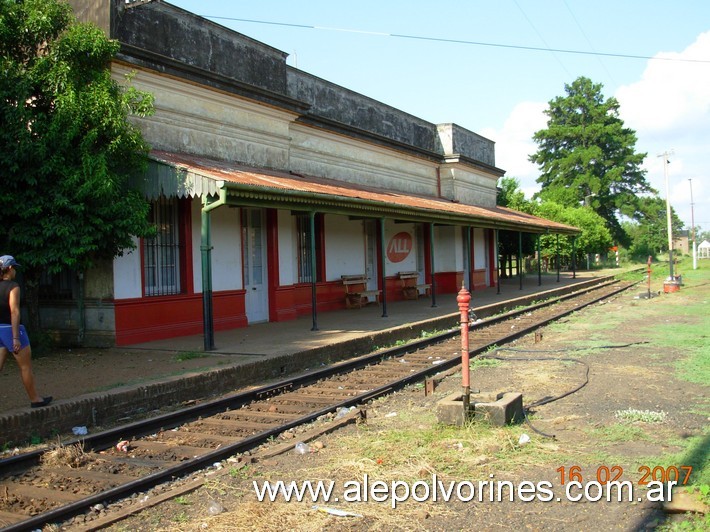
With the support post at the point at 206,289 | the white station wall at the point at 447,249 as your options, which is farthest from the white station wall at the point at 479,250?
the support post at the point at 206,289

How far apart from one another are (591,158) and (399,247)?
4666cm

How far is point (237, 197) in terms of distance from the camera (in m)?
10.9

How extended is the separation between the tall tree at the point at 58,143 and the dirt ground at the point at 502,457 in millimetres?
5301

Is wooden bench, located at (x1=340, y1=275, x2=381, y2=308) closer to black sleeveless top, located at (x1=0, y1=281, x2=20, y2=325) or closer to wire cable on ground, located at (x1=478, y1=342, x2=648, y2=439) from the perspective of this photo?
wire cable on ground, located at (x1=478, y1=342, x2=648, y2=439)

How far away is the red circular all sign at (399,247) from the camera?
2133 centimetres

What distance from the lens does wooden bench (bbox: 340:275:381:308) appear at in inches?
720

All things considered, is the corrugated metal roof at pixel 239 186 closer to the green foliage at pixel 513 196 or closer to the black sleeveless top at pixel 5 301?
the black sleeveless top at pixel 5 301

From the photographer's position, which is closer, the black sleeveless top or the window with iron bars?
the black sleeveless top

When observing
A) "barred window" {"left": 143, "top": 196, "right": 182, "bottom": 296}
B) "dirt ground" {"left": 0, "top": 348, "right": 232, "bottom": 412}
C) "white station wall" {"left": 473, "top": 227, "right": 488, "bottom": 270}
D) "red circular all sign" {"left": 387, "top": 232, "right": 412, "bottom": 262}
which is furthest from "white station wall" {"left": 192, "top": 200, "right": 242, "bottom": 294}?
"white station wall" {"left": 473, "top": 227, "right": 488, "bottom": 270}

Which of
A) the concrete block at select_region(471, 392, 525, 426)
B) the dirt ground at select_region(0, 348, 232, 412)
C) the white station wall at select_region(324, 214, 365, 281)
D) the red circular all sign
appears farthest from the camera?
the red circular all sign

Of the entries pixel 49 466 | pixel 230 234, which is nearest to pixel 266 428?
pixel 49 466

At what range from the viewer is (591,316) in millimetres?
17328

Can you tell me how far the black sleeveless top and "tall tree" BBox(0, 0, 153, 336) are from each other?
302 cm
